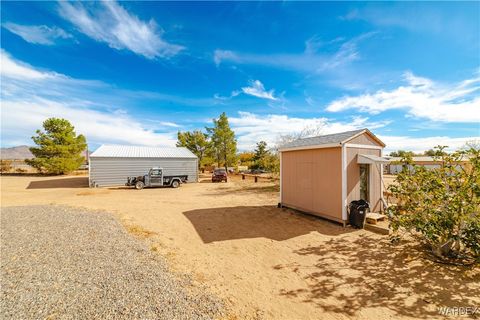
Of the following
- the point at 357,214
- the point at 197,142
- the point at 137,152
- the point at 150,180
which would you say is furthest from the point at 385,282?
the point at 197,142

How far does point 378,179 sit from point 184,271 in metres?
8.29

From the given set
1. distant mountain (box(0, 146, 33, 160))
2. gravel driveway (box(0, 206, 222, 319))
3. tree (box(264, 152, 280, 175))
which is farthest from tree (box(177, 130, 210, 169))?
distant mountain (box(0, 146, 33, 160))

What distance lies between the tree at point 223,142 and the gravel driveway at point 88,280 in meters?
26.0

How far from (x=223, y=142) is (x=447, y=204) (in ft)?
94.4

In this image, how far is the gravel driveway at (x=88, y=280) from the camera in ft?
10.2

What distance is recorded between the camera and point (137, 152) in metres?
22.0

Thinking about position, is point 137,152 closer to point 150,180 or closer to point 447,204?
point 150,180

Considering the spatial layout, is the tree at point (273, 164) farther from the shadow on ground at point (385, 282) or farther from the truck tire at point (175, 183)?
the shadow on ground at point (385, 282)

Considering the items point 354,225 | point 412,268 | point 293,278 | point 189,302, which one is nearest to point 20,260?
point 189,302

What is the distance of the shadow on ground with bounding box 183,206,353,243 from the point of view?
692 centimetres

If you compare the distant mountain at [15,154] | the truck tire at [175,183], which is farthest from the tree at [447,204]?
the distant mountain at [15,154]

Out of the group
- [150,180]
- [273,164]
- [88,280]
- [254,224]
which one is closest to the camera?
[88,280]

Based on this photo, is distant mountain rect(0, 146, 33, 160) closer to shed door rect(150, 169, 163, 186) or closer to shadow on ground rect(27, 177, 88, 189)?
shadow on ground rect(27, 177, 88, 189)

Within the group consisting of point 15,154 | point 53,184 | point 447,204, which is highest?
point 15,154
